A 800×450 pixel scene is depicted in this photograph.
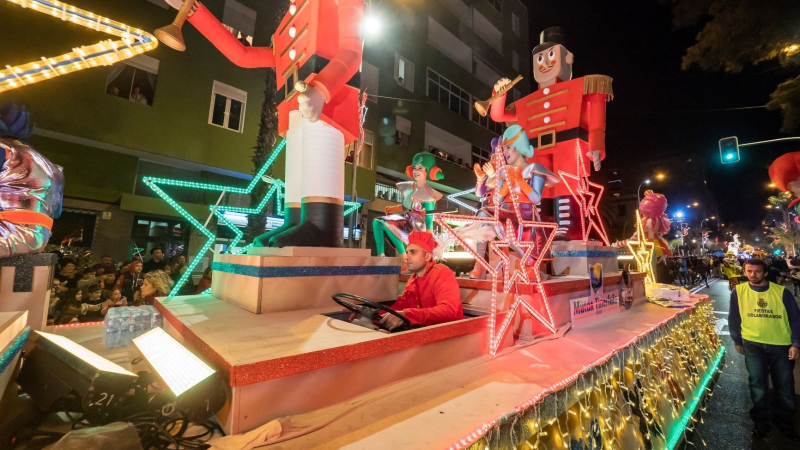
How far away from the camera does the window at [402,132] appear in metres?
17.3

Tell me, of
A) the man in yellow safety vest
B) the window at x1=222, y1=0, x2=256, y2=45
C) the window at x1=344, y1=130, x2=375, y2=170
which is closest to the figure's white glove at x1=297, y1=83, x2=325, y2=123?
the man in yellow safety vest

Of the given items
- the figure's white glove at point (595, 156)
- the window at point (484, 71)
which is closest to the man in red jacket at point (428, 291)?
the figure's white glove at point (595, 156)

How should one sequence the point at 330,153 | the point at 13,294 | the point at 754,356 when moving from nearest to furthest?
the point at 13,294 < the point at 330,153 < the point at 754,356

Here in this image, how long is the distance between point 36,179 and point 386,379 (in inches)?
135

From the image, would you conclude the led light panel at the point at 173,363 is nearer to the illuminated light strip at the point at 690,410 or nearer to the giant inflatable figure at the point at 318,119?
the giant inflatable figure at the point at 318,119

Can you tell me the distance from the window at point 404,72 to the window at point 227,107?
7.85 m

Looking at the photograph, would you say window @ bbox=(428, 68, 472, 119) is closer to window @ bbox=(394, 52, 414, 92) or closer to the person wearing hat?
window @ bbox=(394, 52, 414, 92)

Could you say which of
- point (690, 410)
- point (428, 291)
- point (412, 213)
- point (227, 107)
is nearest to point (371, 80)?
point (227, 107)

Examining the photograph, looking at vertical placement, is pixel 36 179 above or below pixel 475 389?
above

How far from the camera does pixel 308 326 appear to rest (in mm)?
2750

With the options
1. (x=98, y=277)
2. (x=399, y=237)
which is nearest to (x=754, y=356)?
(x=399, y=237)

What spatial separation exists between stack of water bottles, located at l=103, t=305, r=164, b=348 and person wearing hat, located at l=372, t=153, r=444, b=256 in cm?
296

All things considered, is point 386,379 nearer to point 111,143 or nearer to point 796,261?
point 111,143

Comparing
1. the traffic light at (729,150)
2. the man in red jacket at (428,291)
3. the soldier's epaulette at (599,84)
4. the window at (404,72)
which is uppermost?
the window at (404,72)
